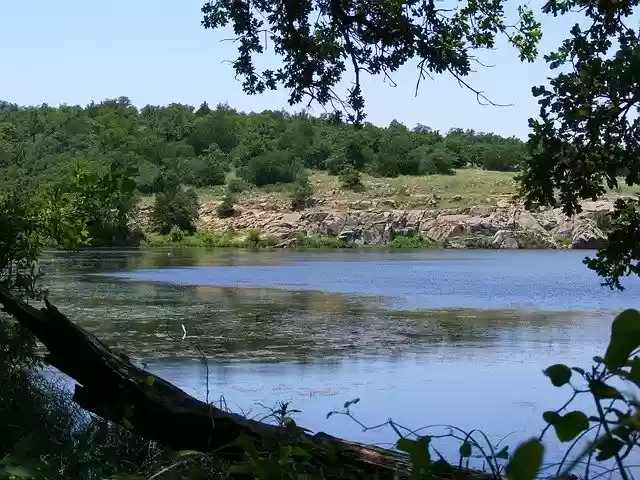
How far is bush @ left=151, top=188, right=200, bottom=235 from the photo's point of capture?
2224 inches

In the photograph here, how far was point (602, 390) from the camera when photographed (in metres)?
1.07

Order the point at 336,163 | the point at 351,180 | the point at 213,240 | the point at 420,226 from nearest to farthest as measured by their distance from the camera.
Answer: the point at 213,240 → the point at 420,226 → the point at 351,180 → the point at 336,163

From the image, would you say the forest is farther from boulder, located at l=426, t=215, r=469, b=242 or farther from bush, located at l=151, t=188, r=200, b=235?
boulder, located at l=426, t=215, r=469, b=242

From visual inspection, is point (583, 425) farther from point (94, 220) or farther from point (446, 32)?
point (94, 220)

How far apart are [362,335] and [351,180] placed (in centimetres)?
4777

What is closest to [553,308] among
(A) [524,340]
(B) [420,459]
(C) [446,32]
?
(A) [524,340]

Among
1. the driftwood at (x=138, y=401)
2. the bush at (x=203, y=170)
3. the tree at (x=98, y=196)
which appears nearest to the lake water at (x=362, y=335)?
the driftwood at (x=138, y=401)

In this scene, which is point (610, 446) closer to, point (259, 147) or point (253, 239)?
point (253, 239)

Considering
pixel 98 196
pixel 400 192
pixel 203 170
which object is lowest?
pixel 98 196

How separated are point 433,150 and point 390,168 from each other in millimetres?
4979

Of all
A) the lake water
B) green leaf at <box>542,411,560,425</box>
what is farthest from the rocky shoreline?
green leaf at <box>542,411,560,425</box>

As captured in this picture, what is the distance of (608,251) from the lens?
5.02 metres

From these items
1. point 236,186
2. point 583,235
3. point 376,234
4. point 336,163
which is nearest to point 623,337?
point 583,235

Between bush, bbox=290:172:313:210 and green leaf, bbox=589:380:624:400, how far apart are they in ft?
189
